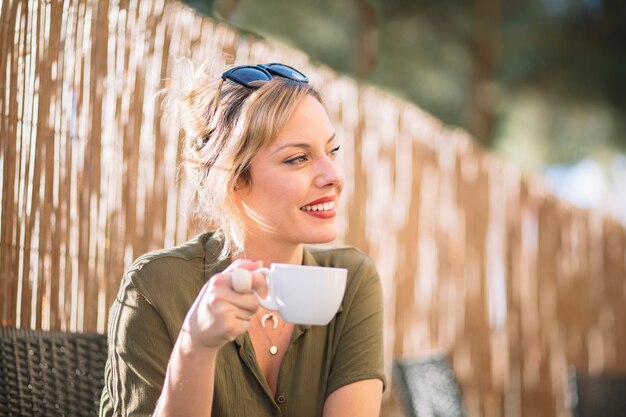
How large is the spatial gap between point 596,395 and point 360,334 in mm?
1513

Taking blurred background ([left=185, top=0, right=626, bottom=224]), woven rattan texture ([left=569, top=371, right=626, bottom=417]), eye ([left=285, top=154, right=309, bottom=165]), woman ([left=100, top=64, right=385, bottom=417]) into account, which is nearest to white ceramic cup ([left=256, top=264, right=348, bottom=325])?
woman ([left=100, top=64, right=385, bottom=417])

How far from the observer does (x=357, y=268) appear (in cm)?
221

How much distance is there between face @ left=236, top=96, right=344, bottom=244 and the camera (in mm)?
2025

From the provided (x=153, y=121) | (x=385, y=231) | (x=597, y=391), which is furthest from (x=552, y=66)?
(x=153, y=121)

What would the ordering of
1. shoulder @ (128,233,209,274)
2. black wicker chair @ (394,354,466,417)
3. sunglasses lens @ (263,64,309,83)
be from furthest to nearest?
1. black wicker chair @ (394,354,466,417)
2. sunglasses lens @ (263,64,309,83)
3. shoulder @ (128,233,209,274)

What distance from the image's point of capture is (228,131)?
2102 mm

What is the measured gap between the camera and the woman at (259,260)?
1886 millimetres

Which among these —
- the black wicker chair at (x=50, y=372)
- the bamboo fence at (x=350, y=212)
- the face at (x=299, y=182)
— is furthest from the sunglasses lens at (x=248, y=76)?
the black wicker chair at (x=50, y=372)

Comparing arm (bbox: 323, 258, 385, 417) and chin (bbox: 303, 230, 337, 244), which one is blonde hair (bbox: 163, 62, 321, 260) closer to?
chin (bbox: 303, 230, 337, 244)

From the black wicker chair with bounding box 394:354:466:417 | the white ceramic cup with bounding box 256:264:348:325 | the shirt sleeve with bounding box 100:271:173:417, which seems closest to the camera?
the white ceramic cup with bounding box 256:264:348:325

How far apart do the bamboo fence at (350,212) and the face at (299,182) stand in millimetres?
620

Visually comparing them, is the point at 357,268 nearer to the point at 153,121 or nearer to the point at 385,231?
the point at 153,121

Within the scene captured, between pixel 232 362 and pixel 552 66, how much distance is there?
8.94 meters

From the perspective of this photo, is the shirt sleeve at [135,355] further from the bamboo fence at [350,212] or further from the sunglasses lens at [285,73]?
the sunglasses lens at [285,73]
